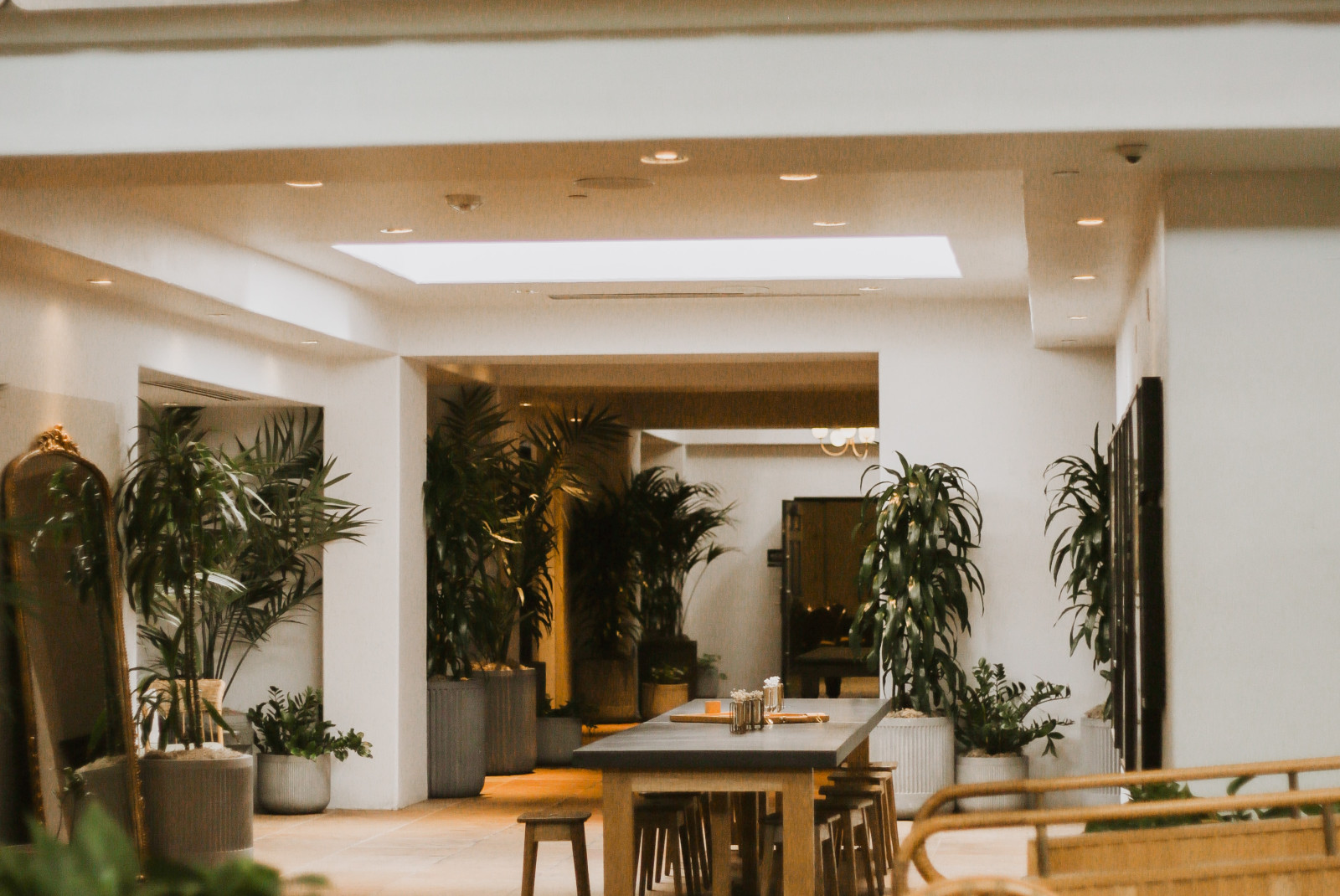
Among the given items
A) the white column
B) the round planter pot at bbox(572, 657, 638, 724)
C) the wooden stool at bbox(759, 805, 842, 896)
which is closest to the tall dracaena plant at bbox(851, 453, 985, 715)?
the wooden stool at bbox(759, 805, 842, 896)

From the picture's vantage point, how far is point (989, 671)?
8578mm

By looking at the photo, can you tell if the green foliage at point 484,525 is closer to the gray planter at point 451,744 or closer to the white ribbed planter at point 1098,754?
the gray planter at point 451,744

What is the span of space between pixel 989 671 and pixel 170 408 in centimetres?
534

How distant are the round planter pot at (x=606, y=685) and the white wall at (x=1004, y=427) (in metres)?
5.87

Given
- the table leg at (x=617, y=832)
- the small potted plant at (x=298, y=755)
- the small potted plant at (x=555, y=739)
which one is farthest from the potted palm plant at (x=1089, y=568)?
the small potted plant at (x=298, y=755)

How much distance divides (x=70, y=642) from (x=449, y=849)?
2.43m

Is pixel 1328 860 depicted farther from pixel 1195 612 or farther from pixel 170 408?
pixel 170 408

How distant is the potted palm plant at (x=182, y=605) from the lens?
6.54 meters

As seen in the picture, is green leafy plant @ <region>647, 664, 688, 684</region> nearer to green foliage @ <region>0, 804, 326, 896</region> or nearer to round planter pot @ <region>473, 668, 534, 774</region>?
round planter pot @ <region>473, 668, 534, 774</region>

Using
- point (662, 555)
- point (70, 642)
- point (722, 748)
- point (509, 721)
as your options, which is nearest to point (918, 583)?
point (722, 748)

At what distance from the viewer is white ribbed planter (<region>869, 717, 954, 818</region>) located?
8.32m

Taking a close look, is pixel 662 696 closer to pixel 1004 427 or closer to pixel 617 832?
pixel 1004 427

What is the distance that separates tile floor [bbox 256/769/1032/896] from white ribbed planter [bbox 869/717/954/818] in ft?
0.76

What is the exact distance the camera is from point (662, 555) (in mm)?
14109
